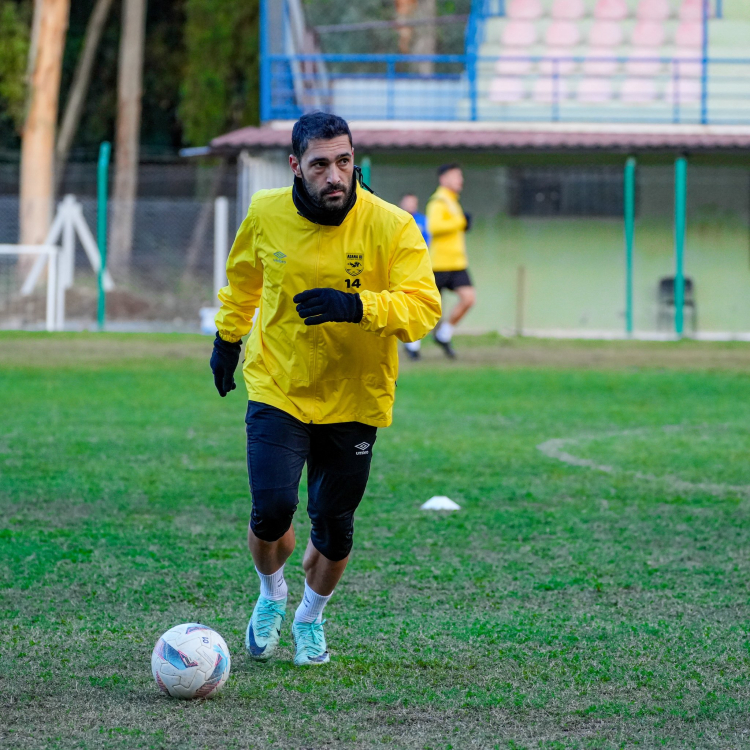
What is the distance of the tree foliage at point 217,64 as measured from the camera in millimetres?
34062

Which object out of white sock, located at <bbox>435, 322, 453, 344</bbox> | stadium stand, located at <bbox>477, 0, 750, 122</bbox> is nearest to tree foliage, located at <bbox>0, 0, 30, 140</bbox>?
stadium stand, located at <bbox>477, 0, 750, 122</bbox>

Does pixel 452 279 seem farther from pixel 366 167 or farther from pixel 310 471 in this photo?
pixel 310 471

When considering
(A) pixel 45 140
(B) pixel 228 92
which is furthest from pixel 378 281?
(B) pixel 228 92

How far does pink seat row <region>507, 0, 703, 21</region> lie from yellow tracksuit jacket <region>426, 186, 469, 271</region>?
436 inches

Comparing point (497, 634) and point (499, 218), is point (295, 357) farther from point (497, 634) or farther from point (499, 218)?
point (499, 218)

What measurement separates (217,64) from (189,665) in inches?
1270

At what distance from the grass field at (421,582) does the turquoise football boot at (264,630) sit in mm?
63

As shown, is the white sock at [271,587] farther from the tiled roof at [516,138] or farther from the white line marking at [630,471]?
the tiled roof at [516,138]

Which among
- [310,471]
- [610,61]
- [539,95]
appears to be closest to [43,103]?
[539,95]

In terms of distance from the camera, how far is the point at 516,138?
73.6ft

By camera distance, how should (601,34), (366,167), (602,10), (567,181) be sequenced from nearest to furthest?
(366,167)
(567,181)
(601,34)
(602,10)

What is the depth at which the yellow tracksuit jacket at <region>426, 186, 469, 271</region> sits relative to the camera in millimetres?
16188

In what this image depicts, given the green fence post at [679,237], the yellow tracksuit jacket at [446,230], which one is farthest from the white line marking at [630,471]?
the green fence post at [679,237]

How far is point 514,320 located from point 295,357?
61.9ft
